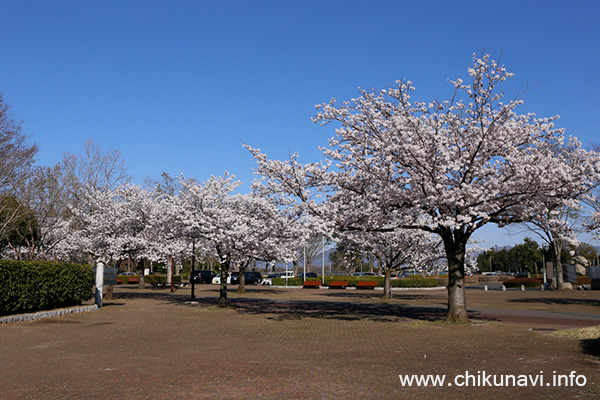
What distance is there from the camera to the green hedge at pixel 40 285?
1677 centimetres

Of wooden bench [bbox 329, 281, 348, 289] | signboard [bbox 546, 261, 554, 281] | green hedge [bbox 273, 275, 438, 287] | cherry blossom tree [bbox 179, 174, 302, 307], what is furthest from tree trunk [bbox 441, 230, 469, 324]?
signboard [bbox 546, 261, 554, 281]

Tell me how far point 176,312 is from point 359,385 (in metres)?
15.9

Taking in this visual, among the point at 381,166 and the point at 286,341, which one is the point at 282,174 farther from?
the point at 286,341

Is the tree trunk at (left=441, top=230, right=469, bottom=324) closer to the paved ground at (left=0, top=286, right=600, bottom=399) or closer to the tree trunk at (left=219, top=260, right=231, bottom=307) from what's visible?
the paved ground at (left=0, top=286, right=600, bottom=399)

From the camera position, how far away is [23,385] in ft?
25.9

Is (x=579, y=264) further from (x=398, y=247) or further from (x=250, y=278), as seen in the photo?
(x=398, y=247)

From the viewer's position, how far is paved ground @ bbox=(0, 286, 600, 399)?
24.2ft

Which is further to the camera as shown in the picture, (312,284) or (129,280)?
(129,280)

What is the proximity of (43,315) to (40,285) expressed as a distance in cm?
120

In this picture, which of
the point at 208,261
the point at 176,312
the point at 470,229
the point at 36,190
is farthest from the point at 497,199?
the point at 208,261

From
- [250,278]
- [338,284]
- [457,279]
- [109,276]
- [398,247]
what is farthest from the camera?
[250,278]

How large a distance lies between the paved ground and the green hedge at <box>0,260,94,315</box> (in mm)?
1044

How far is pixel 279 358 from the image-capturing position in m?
10.3

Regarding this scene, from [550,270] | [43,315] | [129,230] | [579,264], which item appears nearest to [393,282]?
[550,270]
